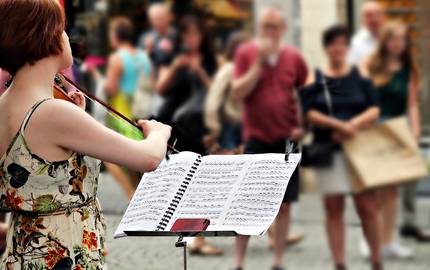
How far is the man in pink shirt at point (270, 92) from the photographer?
337 inches

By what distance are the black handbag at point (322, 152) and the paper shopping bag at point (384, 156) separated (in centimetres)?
12

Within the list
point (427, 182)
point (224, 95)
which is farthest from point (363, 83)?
point (427, 182)

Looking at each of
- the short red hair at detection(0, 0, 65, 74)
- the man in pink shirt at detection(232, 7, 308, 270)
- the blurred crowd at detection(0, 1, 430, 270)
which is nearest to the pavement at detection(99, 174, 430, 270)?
the blurred crowd at detection(0, 1, 430, 270)

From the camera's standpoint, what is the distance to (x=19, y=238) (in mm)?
3688

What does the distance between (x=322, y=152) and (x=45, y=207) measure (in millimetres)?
5015

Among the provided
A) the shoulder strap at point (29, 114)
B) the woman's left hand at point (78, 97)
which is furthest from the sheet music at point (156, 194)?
the shoulder strap at point (29, 114)

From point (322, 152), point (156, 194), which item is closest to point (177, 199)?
point (156, 194)

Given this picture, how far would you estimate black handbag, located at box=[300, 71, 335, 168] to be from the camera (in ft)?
27.9

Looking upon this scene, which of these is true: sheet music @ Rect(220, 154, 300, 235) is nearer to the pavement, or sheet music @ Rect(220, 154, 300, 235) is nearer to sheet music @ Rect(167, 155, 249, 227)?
sheet music @ Rect(167, 155, 249, 227)

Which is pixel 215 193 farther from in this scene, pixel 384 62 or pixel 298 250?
pixel 298 250

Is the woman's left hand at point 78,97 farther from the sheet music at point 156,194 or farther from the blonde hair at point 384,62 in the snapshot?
the blonde hair at point 384,62

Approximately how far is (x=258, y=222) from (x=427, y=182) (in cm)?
903

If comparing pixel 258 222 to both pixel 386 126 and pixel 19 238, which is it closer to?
pixel 19 238

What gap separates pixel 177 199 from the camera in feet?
12.2
